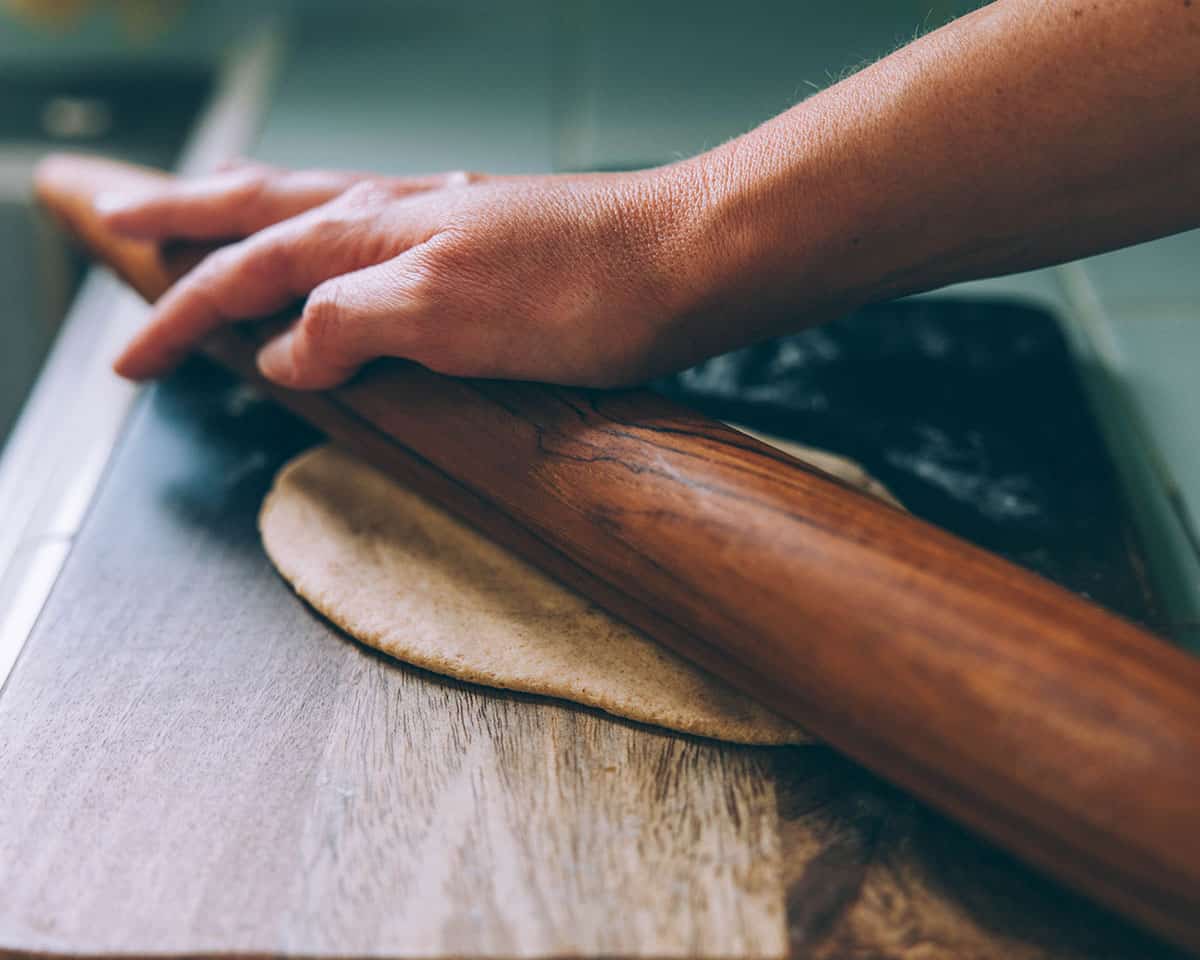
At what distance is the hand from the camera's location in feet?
2.07

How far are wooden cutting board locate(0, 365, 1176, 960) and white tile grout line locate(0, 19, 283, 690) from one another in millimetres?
31

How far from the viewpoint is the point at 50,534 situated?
759mm

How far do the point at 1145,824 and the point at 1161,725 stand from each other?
0.13 ft

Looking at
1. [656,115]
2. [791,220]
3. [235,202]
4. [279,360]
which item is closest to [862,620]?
[791,220]

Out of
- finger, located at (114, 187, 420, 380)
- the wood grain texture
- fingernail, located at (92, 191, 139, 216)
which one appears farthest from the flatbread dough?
fingernail, located at (92, 191, 139, 216)

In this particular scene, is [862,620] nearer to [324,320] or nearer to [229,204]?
[324,320]

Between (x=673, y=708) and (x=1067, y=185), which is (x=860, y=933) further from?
(x=1067, y=185)

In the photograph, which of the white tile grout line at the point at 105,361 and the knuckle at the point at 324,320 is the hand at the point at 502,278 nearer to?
the knuckle at the point at 324,320

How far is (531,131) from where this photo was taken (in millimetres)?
1238

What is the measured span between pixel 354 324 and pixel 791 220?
0.28 metres

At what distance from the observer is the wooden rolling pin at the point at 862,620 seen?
442 mm

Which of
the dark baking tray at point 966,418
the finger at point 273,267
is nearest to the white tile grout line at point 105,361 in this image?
the finger at point 273,267

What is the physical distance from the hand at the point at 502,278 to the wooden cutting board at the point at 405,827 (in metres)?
0.19

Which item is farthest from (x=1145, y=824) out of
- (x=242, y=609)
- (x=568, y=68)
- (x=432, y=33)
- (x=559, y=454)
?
(x=432, y=33)
